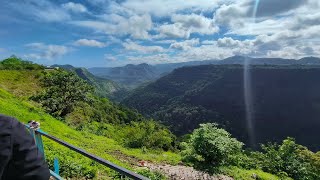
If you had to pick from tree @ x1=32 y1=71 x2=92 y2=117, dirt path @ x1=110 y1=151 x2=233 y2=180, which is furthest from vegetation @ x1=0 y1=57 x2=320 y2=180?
dirt path @ x1=110 y1=151 x2=233 y2=180

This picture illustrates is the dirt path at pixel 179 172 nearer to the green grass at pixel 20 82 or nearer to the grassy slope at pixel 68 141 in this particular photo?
the grassy slope at pixel 68 141

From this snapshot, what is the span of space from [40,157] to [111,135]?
5147 centimetres

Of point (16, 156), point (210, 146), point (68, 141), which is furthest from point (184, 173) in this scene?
point (16, 156)

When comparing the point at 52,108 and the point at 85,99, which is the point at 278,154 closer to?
the point at 85,99

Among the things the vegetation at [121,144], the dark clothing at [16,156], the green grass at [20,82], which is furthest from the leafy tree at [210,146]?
the green grass at [20,82]

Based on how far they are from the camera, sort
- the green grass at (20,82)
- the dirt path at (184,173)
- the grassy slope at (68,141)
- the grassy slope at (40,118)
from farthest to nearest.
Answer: the green grass at (20,82), the grassy slope at (40,118), the dirt path at (184,173), the grassy slope at (68,141)

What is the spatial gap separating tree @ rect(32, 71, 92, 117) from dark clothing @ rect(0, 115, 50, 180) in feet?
166

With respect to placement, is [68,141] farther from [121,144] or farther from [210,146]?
[121,144]

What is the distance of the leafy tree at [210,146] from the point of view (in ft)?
94.0

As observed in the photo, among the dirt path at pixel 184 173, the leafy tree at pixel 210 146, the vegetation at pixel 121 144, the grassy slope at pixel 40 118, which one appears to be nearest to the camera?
the vegetation at pixel 121 144

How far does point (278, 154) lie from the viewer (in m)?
55.6

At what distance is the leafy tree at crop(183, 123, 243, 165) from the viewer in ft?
94.0

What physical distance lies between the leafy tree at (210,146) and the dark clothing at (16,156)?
26.4m

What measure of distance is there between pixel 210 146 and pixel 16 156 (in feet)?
89.3
